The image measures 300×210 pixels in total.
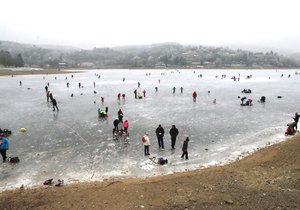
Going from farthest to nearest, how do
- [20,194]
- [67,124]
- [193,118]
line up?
[193,118] → [67,124] → [20,194]

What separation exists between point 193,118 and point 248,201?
1697cm

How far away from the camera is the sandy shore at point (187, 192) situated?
33.3ft

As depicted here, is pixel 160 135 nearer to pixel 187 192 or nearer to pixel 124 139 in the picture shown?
pixel 124 139

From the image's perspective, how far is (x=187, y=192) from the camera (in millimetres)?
11109

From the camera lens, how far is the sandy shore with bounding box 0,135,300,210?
Result: 400 inches

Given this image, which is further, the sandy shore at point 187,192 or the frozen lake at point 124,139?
the frozen lake at point 124,139

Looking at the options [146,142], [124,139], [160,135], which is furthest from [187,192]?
[124,139]

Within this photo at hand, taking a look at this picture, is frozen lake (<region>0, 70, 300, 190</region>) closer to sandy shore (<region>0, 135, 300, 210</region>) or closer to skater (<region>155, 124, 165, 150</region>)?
skater (<region>155, 124, 165, 150</region>)

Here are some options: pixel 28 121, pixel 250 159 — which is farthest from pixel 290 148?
pixel 28 121

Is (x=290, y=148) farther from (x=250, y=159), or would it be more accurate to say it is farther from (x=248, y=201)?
(x=248, y=201)

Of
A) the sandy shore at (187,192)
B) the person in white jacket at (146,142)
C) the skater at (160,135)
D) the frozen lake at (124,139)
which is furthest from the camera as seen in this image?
the skater at (160,135)

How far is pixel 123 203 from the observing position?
34.3 feet

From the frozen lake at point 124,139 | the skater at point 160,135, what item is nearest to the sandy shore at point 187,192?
the frozen lake at point 124,139

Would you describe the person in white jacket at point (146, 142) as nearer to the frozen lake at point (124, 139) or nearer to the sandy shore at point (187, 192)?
the frozen lake at point (124, 139)
